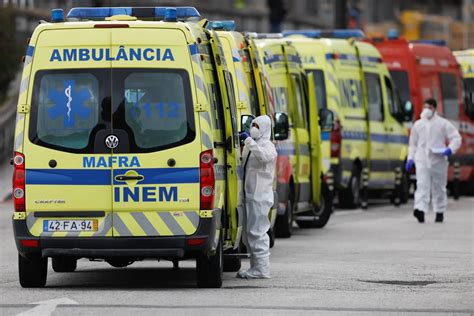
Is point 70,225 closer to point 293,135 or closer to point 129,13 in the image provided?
point 129,13

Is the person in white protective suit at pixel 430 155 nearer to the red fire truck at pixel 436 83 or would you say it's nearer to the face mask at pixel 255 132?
the red fire truck at pixel 436 83

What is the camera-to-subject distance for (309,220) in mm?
24609

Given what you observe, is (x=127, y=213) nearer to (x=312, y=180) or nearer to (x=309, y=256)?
(x=309, y=256)

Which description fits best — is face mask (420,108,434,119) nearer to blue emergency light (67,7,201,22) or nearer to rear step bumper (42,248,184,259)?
blue emergency light (67,7,201,22)

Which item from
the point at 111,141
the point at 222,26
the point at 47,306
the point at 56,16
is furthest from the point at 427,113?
the point at 47,306

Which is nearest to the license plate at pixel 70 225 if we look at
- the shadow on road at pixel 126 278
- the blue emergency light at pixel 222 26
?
the shadow on road at pixel 126 278

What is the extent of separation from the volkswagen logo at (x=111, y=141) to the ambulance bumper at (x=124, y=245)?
744 millimetres

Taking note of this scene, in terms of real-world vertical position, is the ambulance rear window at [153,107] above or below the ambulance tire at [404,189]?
above

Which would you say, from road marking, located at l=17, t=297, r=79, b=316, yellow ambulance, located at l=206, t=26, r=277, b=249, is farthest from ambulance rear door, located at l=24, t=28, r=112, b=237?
yellow ambulance, located at l=206, t=26, r=277, b=249

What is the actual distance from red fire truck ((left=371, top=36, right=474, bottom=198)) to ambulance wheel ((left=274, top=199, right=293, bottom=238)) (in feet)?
37.3

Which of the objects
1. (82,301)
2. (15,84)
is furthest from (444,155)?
(15,84)

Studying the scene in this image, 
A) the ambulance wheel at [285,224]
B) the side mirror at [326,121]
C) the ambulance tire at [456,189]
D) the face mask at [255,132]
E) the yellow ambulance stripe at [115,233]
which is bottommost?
the ambulance tire at [456,189]

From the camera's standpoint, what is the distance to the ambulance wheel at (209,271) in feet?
48.3

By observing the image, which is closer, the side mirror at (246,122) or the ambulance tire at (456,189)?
the side mirror at (246,122)
